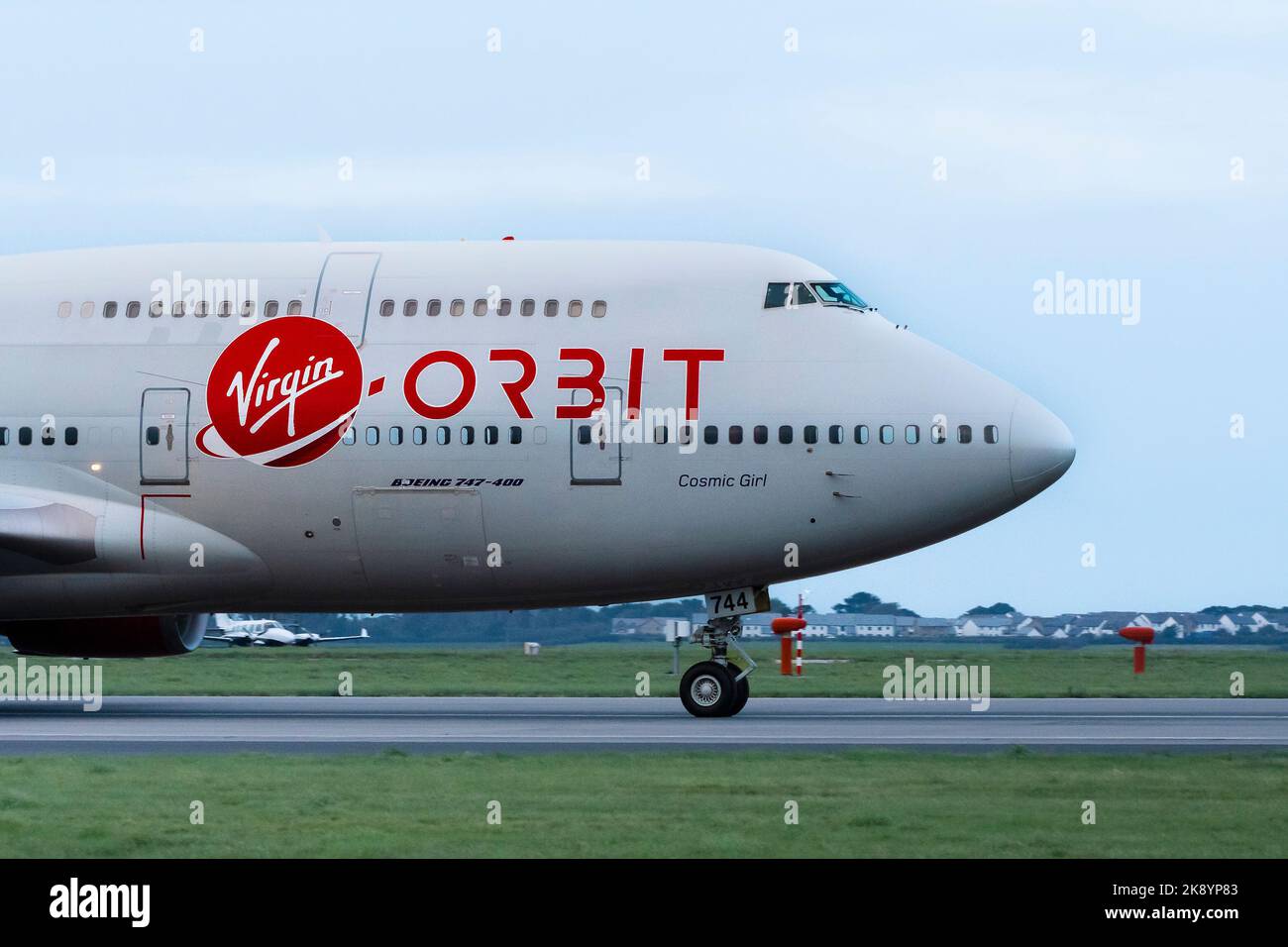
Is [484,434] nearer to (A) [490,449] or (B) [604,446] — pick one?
(A) [490,449]

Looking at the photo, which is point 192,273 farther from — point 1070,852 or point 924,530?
point 1070,852

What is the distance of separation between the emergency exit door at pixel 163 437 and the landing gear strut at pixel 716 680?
26.1 ft

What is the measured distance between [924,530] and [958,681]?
15.7 metres

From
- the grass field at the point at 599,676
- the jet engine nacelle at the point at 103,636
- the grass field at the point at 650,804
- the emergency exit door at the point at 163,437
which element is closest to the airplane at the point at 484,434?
the emergency exit door at the point at 163,437

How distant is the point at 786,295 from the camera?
26.7 meters

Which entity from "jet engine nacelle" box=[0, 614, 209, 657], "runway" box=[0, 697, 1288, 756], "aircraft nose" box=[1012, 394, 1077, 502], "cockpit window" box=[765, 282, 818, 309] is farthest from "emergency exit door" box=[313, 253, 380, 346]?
"aircraft nose" box=[1012, 394, 1077, 502]

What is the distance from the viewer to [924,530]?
85.5 ft

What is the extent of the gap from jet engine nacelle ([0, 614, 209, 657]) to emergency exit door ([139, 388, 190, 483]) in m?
3.45

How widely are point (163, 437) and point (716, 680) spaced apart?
8845mm

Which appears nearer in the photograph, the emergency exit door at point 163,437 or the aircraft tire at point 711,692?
the aircraft tire at point 711,692

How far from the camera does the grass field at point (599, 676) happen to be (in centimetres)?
3591

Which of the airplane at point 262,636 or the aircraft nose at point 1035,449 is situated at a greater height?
the aircraft nose at point 1035,449

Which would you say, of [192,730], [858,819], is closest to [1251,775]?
[858,819]

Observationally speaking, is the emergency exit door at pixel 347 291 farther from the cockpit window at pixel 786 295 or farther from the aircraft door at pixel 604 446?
the cockpit window at pixel 786 295
